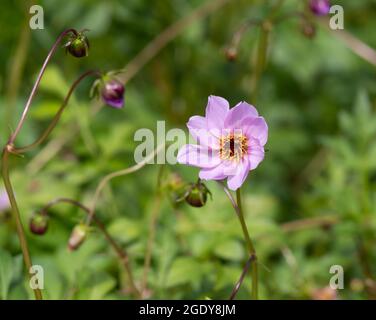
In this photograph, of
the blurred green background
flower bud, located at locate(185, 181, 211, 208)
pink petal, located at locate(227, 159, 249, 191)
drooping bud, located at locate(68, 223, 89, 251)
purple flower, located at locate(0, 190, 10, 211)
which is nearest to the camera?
pink petal, located at locate(227, 159, 249, 191)

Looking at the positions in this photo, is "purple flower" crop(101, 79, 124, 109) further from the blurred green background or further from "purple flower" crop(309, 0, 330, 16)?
"purple flower" crop(309, 0, 330, 16)

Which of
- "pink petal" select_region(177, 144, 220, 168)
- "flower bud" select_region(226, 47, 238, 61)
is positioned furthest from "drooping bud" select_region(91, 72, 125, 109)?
"flower bud" select_region(226, 47, 238, 61)

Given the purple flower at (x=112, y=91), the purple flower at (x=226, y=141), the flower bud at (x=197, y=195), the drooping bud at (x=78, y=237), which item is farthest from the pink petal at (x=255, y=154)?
the drooping bud at (x=78, y=237)

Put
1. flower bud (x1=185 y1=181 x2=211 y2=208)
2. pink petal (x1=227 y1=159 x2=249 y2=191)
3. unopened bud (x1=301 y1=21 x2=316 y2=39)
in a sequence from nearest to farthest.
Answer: pink petal (x1=227 y1=159 x2=249 y2=191) < flower bud (x1=185 y1=181 x2=211 y2=208) < unopened bud (x1=301 y1=21 x2=316 y2=39)

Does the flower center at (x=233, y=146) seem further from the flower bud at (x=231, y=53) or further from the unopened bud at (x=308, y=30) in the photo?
the unopened bud at (x=308, y=30)

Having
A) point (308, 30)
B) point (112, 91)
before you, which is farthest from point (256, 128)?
point (308, 30)

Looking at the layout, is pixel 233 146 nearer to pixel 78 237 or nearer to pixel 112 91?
pixel 112 91
